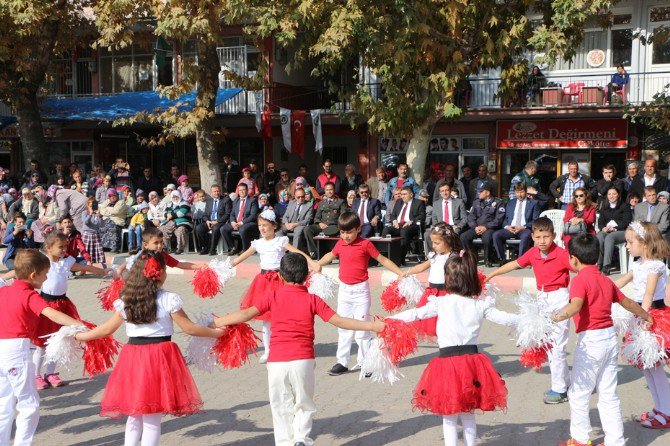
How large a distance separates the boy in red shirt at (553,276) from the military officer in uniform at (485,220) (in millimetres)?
8081

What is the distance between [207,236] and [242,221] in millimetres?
1207

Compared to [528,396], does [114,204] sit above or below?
above

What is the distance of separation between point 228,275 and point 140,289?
10.4 feet

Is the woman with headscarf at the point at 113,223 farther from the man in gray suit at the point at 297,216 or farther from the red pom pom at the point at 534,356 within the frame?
the red pom pom at the point at 534,356

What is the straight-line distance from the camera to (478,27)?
17.1 metres

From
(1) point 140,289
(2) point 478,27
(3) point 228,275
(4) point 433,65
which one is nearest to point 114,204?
(4) point 433,65

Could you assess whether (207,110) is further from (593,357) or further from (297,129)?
(593,357)

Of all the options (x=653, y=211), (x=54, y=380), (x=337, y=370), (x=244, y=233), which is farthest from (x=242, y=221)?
(x=54, y=380)

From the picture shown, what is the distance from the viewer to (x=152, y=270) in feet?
18.1

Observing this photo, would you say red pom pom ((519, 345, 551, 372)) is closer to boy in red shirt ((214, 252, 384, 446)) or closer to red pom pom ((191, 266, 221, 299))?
boy in red shirt ((214, 252, 384, 446))

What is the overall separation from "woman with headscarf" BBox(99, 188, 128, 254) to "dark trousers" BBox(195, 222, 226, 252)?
2.00 m

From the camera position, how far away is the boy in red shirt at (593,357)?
19.1 ft

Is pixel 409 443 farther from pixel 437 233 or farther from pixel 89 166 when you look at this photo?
pixel 89 166

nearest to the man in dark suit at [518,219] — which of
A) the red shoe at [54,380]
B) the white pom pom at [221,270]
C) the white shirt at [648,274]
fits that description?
the white pom pom at [221,270]
